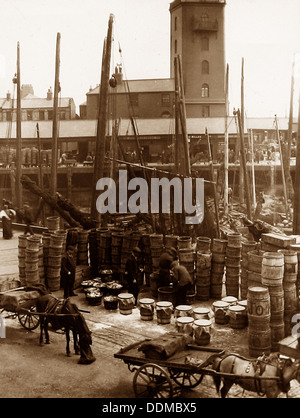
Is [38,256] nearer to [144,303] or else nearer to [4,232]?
[144,303]

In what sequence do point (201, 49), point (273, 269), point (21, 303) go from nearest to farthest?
point (273, 269)
point (21, 303)
point (201, 49)

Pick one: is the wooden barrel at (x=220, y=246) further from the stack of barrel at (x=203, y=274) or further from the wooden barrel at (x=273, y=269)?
the wooden barrel at (x=273, y=269)

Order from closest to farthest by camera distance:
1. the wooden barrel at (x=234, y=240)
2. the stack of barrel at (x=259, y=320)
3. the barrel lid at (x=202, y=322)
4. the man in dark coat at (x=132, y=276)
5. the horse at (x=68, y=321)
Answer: the stack of barrel at (x=259, y=320)
the horse at (x=68, y=321)
the barrel lid at (x=202, y=322)
the wooden barrel at (x=234, y=240)
the man in dark coat at (x=132, y=276)

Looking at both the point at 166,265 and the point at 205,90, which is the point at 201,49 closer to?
the point at 205,90

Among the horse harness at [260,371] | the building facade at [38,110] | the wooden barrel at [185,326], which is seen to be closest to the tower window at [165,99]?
the building facade at [38,110]

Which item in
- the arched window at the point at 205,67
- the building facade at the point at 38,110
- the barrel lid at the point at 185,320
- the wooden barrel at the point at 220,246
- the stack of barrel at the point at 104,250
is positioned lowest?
the barrel lid at the point at 185,320

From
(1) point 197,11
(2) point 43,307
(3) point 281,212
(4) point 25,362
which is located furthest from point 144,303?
(1) point 197,11

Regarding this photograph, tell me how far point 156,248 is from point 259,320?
185 inches

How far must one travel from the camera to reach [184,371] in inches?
269

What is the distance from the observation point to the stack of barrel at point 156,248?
12.7m

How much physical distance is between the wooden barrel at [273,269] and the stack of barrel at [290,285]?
0.92 feet

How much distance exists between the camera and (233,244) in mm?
11734

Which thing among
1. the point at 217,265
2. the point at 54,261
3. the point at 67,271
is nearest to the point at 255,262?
the point at 217,265
